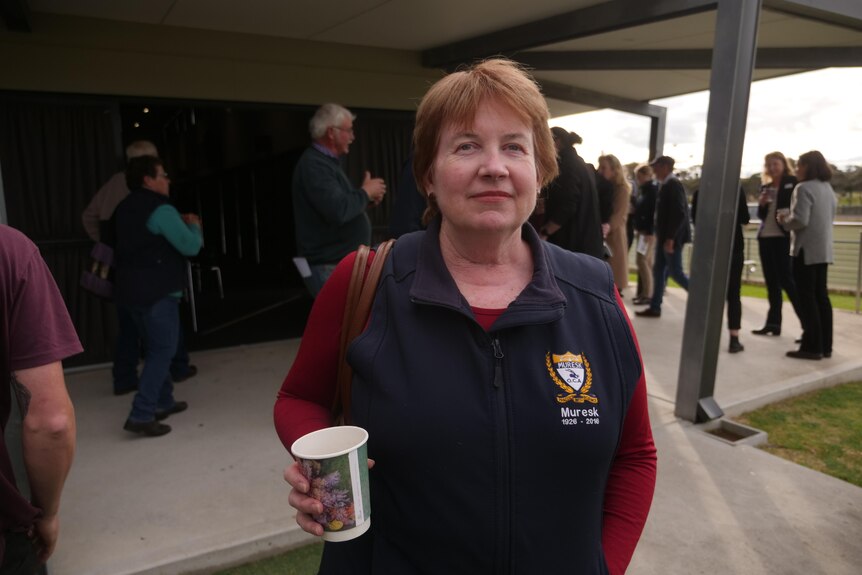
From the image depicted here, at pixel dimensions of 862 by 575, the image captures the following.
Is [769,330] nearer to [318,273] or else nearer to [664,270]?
[664,270]

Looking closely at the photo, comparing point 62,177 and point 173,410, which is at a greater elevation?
point 62,177

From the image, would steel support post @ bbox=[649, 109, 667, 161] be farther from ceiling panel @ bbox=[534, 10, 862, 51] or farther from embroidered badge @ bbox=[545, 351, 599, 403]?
embroidered badge @ bbox=[545, 351, 599, 403]

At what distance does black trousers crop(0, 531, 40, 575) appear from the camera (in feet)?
4.69

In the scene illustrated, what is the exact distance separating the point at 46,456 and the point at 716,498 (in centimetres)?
324

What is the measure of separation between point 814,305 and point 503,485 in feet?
19.0

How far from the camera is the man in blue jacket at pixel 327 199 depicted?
364cm

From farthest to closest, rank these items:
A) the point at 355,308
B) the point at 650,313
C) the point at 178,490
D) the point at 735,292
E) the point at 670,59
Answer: the point at 650,313, the point at 670,59, the point at 735,292, the point at 178,490, the point at 355,308

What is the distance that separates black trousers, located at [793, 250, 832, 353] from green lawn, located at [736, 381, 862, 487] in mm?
620

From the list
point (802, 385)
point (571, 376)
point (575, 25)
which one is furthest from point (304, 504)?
point (802, 385)

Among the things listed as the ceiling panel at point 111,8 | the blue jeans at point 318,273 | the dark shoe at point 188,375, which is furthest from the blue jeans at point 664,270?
the ceiling panel at point 111,8

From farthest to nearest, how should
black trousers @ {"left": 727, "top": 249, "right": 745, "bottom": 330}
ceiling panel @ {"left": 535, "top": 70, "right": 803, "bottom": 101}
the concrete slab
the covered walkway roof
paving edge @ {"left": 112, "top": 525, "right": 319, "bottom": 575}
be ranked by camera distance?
ceiling panel @ {"left": 535, "top": 70, "right": 803, "bottom": 101}, black trousers @ {"left": 727, "top": 249, "right": 745, "bottom": 330}, the covered walkway roof, the concrete slab, paving edge @ {"left": 112, "top": 525, "right": 319, "bottom": 575}

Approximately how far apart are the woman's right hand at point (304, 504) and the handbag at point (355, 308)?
0.26m

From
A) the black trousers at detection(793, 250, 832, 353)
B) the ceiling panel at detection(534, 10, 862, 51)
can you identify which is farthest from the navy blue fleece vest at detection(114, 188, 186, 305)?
the black trousers at detection(793, 250, 832, 353)

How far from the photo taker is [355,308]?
1.34 m
